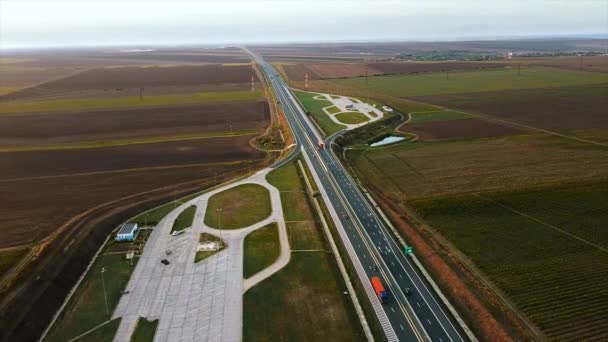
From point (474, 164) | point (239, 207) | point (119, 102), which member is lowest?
point (239, 207)

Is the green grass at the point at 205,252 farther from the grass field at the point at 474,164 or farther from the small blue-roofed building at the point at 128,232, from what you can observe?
the grass field at the point at 474,164

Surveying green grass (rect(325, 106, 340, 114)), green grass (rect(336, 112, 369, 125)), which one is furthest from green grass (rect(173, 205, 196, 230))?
green grass (rect(325, 106, 340, 114))

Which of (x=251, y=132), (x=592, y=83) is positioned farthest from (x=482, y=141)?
(x=592, y=83)

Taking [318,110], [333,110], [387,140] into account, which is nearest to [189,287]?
[387,140]

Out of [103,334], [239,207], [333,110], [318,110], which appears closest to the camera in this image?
[103,334]

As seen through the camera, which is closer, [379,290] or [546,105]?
[379,290]

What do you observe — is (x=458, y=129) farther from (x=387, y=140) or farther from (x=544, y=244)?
(x=544, y=244)

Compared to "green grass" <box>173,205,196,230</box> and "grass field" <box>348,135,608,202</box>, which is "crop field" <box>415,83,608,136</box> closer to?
"grass field" <box>348,135,608,202</box>
